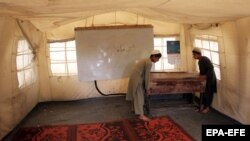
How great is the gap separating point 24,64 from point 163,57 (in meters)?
3.24

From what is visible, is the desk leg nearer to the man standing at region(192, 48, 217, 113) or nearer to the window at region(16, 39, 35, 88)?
the man standing at region(192, 48, 217, 113)

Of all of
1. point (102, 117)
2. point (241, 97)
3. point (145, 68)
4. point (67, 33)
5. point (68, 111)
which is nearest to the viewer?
point (241, 97)

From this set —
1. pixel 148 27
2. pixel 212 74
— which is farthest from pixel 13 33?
pixel 212 74

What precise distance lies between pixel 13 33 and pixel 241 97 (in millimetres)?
3942

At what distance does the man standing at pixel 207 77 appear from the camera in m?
4.89

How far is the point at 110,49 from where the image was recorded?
605 cm

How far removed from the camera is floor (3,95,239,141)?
15.0 ft

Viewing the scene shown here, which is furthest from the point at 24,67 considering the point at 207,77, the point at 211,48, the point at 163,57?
the point at 211,48

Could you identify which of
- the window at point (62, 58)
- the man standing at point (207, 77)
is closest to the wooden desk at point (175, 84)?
the man standing at point (207, 77)

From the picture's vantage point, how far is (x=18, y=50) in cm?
469

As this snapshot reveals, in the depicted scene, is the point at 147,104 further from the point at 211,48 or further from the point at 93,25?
the point at 93,25

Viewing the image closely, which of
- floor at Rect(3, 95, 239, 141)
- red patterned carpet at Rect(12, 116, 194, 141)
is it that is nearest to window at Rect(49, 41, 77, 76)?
floor at Rect(3, 95, 239, 141)

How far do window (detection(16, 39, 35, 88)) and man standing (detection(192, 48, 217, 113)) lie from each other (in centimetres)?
332

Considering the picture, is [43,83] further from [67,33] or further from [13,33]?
[13,33]
